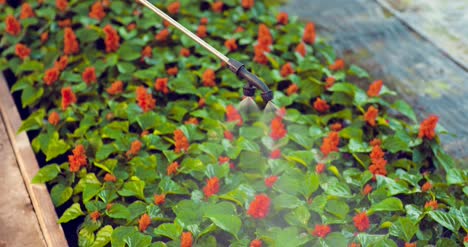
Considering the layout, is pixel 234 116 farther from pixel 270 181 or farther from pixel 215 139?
pixel 270 181

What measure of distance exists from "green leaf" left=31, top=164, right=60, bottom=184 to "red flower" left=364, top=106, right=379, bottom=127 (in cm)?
136

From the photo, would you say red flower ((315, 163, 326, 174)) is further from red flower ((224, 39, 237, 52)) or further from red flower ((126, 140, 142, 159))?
red flower ((224, 39, 237, 52))

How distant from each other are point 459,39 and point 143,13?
1.78 m

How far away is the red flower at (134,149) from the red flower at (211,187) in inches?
15.3

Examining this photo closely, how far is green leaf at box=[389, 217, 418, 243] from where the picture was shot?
232 cm

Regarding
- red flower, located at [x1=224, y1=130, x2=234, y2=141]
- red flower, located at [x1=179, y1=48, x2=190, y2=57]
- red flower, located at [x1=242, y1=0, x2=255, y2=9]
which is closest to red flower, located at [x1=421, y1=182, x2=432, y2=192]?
red flower, located at [x1=224, y1=130, x2=234, y2=141]

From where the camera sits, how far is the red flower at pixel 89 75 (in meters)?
3.15

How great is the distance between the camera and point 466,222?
237 cm

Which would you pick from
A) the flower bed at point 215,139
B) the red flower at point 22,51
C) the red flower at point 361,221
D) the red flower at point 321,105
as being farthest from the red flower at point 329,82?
the red flower at point 22,51

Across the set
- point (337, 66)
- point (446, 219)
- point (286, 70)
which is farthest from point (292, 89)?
point (446, 219)

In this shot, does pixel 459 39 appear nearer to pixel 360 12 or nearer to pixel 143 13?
pixel 360 12

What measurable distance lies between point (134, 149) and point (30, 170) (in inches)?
18.2

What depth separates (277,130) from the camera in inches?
111

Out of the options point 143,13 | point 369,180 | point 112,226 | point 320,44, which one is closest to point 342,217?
point 369,180
